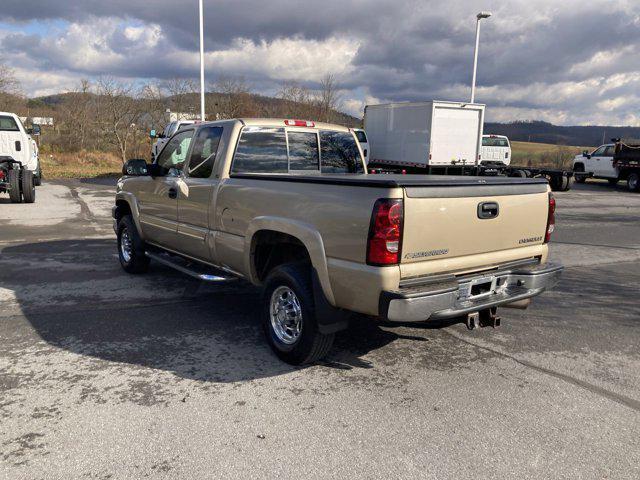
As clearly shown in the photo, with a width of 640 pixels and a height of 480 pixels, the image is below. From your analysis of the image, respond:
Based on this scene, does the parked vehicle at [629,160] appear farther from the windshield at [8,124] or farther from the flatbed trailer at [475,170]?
the windshield at [8,124]

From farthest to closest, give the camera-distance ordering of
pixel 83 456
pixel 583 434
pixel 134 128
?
pixel 134 128 → pixel 583 434 → pixel 83 456

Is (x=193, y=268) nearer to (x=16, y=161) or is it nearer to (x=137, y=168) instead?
(x=137, y=168)

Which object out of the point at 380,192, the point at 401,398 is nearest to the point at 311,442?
the point at 401,398

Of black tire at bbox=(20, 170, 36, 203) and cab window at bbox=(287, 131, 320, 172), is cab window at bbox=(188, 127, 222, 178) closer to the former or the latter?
cab window at bbox=(287, 131, 320, 172)

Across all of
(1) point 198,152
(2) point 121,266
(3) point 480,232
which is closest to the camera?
(3) point 480,232

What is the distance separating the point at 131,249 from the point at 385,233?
4.63m

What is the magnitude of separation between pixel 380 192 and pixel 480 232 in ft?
3.09

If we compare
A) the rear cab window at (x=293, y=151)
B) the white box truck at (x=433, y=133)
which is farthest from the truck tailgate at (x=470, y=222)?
the white box truck at (x=433, y=133)

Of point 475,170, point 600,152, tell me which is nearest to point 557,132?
point 600,152

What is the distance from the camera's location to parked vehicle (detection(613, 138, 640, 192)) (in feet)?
78.6

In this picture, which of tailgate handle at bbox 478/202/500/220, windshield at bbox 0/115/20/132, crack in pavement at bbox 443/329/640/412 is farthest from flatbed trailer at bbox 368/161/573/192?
tailgate handle at bbox 478/202/500/220

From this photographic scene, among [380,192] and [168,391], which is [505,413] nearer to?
[380,192]

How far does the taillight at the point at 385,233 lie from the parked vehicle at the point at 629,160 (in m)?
25.1

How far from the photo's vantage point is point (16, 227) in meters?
10.6
